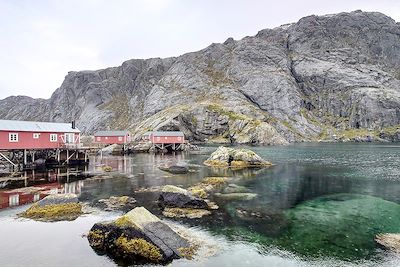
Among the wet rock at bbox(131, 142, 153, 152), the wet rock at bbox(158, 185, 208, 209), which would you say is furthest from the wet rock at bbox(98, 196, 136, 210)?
the wet rock at bbox(131, 142, 153, 152)

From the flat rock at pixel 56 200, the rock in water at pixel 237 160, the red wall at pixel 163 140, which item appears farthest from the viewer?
the red wall at pixel 163 140

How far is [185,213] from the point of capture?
31.5m

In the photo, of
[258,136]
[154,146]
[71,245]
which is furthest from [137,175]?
[258,136]

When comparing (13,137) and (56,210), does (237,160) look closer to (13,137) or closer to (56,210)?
(13,137)

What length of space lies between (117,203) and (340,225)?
23188mm

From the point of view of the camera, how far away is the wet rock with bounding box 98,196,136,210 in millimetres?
33531

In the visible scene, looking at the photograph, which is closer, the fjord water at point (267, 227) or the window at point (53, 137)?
the fjord water at point (267, 227)

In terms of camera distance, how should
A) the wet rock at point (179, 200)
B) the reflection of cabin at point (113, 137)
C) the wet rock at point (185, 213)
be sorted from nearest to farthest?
the wet rock at point (185, 213) < the wet rock at point (179, 200) < the reflection of cabin at point (113, 137)

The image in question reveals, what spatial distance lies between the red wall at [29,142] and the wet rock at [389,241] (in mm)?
63207

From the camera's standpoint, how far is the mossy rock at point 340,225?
907 inches

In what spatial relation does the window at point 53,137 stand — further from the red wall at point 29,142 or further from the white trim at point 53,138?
the red wall at point 29,142

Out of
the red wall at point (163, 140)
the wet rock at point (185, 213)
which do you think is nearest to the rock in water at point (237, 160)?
the wet rock at point (185, 213)

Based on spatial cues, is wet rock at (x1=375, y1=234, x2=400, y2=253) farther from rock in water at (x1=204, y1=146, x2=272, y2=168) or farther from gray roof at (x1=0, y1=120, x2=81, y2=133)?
gray roof at (x1=0, y1=120, x2=81, y2=133)

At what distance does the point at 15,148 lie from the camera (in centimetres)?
6222
